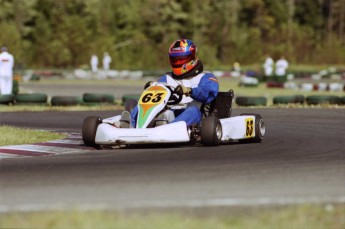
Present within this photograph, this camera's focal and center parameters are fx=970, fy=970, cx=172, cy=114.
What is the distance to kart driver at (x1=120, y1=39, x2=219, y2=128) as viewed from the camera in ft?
36.8

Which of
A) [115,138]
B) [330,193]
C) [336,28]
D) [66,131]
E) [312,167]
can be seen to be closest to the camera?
[330,193]

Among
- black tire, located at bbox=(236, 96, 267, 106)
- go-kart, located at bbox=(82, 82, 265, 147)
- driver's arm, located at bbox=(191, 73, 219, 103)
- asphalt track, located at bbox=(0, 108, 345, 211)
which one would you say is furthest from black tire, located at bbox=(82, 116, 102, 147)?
black tire, located at bbox=(236, 96, 267, 106)

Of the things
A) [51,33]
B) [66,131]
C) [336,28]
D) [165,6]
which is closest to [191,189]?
[66,131]

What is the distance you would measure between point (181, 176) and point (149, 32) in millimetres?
59789

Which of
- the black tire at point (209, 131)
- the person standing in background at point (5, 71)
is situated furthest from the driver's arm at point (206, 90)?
the person standing in background at point (5, 71)

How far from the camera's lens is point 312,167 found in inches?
350

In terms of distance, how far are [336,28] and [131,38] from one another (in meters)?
24.2

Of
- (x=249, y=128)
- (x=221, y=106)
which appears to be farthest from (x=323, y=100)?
(x=249, y=128)

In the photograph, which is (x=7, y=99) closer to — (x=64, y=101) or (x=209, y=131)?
(x=64, y=101)

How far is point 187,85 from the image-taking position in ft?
39.0

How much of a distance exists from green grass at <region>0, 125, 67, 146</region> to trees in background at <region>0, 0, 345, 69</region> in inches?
1590

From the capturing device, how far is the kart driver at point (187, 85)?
36.8 ft

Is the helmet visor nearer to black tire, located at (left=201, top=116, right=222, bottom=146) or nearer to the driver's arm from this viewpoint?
the driver's arm

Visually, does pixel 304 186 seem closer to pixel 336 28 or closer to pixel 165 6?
pixel 165 6
